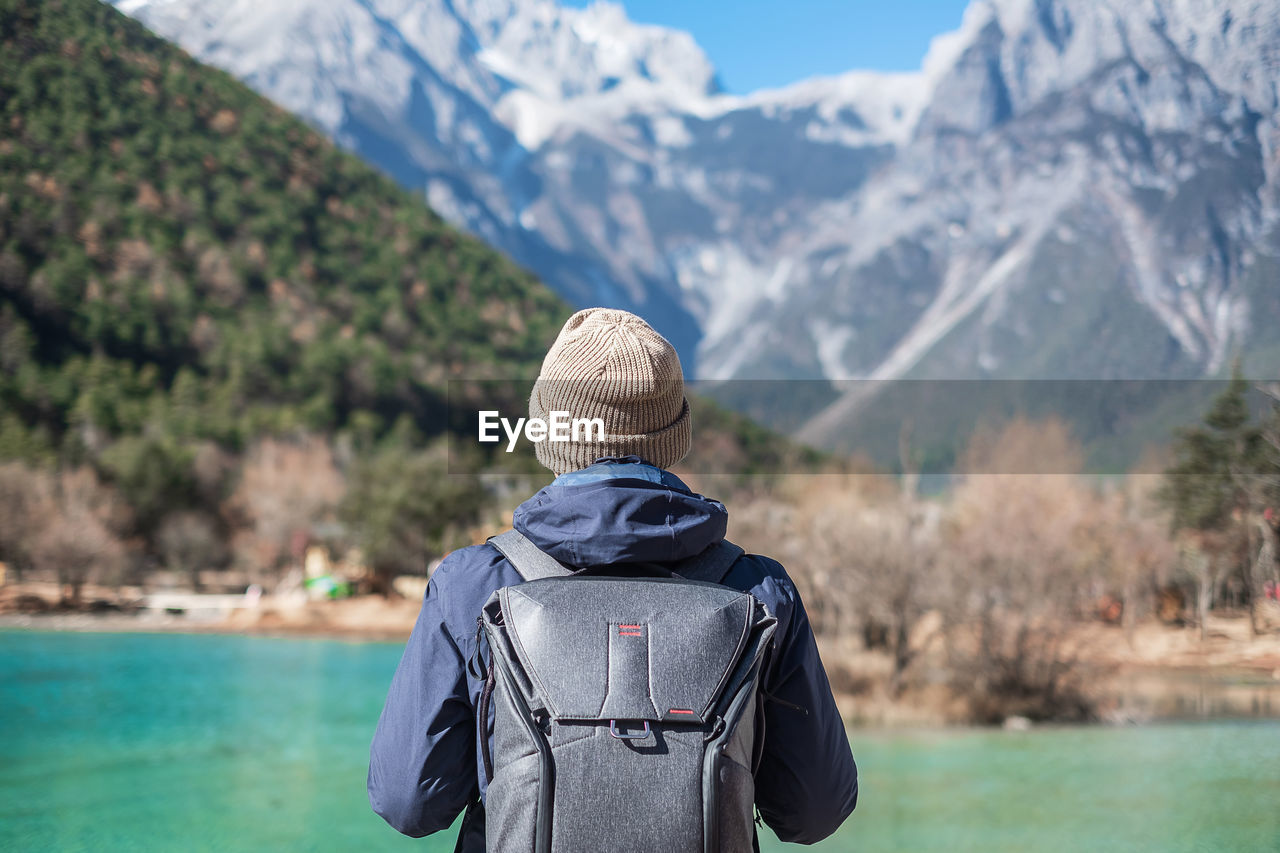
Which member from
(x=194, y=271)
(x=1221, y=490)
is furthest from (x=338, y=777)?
(x=194, y=271)

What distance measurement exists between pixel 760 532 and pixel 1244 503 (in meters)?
9.18

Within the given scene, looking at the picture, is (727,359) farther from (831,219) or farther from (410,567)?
(410,567)

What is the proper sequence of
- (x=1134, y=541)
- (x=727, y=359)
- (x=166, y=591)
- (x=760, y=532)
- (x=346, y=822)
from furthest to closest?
(x=727, y=359) < (x=166, y=591) < (x=1134, y=541) < (x=760, y=532) < (x=346, y=822)

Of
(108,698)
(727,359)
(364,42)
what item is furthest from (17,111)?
(364,42)

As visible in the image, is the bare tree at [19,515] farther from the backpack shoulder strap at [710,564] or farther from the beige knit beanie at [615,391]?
the backpack shoulder strap at [710,564]

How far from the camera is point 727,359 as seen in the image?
5827 inches

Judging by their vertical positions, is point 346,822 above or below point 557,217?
below

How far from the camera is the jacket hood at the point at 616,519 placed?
4.59ft

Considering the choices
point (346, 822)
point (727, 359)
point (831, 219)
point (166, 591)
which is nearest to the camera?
point (346, 822)

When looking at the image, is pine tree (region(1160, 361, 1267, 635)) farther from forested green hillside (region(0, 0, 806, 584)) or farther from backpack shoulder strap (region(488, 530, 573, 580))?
backpack shoulder strap (region(488, 530, 573, 580))

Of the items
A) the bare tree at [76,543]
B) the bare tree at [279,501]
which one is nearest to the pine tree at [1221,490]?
the bare tree at [279,501]

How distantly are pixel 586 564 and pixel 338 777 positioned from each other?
1236 cm

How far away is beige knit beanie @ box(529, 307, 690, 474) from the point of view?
1575 millimetres

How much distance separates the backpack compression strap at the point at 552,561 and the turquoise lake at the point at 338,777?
29.1 ft
